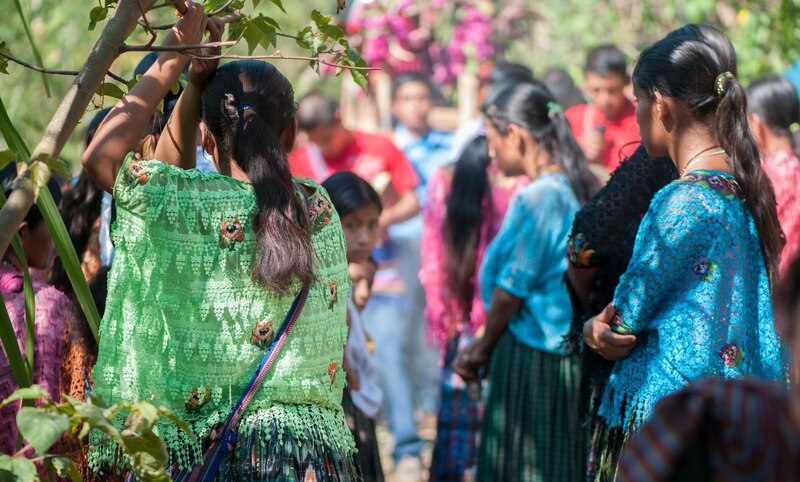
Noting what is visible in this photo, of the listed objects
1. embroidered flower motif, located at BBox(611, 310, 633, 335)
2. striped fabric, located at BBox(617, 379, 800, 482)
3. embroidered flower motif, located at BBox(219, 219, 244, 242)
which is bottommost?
striped fabric, located at BBox(617, 379, 800, 482)

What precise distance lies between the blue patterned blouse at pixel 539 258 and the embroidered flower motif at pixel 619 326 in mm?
1326

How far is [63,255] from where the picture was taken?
2070 millimetres

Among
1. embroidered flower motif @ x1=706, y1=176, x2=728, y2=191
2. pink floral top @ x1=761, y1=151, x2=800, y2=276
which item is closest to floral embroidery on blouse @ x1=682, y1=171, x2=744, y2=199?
embroidered flower motif @ x1=706, y1=176, x2=728, y2=191

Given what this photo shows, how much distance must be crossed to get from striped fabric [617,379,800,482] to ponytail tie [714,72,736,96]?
1.49 metres

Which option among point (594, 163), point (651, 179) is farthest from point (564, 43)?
point (651, 179)

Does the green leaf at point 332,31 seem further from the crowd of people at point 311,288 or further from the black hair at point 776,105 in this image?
the black hair at point 776,105

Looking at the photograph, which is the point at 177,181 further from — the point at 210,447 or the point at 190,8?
the point at 210,447

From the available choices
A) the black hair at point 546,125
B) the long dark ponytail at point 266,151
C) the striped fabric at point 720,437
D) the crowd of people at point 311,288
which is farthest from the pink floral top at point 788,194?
the striped fabric at point 720,437

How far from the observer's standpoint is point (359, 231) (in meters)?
4.02

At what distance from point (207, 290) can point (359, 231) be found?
1.70m

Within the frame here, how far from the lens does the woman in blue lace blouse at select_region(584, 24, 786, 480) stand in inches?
104

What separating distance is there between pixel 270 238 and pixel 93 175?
1.30ft

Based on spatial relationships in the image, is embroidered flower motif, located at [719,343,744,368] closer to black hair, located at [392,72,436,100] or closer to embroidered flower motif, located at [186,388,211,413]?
embroidered flower motif, located at [186,388,211,413]

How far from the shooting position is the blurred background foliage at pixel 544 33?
6320 mm
